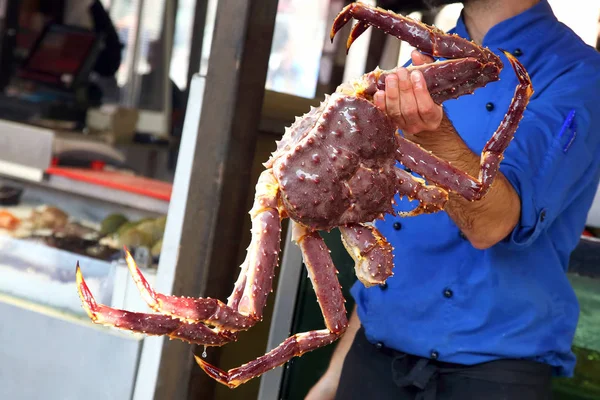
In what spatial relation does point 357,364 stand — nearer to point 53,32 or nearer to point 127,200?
point 127,200

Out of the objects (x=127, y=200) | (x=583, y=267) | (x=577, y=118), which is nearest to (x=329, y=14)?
(x=127, y=200)

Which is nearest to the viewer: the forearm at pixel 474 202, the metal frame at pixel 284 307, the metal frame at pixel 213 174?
the forearm at pixel 474 202

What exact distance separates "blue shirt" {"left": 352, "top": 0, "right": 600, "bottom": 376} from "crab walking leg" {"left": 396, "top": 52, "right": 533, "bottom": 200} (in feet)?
0.91

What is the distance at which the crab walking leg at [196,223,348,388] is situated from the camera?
1.00m

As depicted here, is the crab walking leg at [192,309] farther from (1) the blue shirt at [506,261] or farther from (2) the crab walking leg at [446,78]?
(1) the blue shirt at [506,261]

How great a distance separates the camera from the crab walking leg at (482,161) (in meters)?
1.00

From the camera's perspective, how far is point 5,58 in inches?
121

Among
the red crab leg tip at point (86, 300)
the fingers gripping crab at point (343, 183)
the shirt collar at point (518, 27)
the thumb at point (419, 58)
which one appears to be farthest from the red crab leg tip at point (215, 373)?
the shirt collar at point (518, 27)

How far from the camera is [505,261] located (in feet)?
4.48

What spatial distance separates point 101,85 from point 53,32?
0.32 metres

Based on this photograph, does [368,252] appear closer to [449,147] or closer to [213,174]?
[449,147]

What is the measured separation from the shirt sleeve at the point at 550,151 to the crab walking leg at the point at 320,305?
0.36m

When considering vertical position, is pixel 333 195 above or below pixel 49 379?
above

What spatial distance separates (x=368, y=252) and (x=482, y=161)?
194 mm
